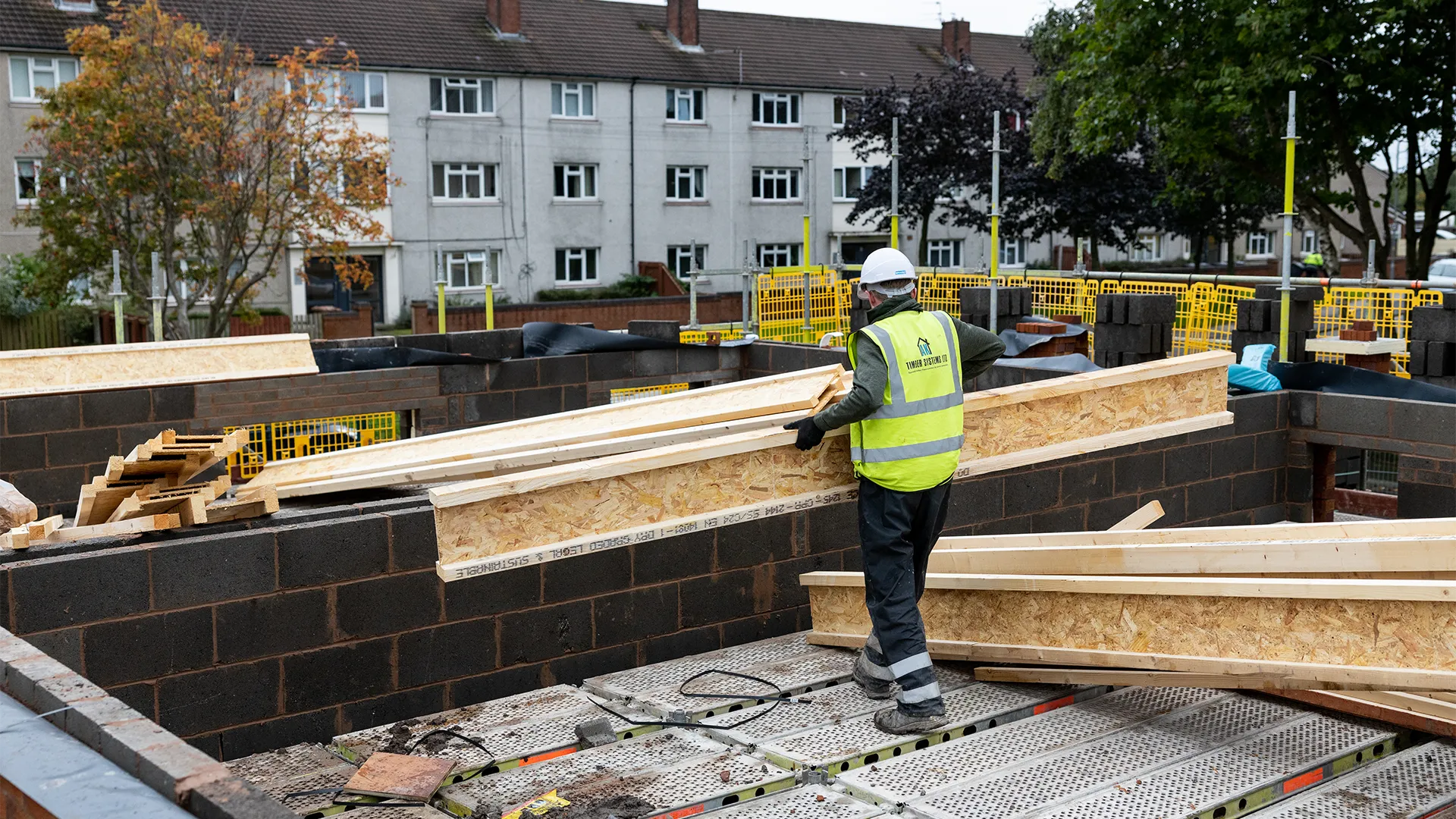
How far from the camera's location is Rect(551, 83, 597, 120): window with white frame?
4116cm

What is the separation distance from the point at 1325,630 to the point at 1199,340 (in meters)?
13.1

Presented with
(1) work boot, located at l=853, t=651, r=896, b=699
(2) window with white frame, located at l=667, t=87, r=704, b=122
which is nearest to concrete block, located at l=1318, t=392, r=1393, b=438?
(1) work boot, located at l=853, t=651, r=896, b=699

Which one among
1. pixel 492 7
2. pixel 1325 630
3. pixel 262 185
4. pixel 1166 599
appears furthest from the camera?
pixel 492 7

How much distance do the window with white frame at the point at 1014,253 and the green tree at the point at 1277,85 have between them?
52.2 feet

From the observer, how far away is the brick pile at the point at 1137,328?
14.1 m

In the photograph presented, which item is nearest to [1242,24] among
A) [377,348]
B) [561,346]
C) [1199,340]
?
[1199,340]

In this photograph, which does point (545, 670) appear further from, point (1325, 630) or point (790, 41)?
point (790, 41)

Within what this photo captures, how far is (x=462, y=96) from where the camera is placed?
1561 inches

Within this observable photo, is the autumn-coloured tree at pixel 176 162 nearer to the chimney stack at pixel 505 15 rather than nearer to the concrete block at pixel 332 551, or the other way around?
the chimney stack at pixel 505 15

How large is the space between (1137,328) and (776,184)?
1262 inches

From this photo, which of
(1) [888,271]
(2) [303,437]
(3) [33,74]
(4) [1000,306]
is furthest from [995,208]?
(3) [33,74]

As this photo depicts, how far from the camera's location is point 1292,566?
588cm

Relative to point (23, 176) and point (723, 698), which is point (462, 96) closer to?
point (23, 176)

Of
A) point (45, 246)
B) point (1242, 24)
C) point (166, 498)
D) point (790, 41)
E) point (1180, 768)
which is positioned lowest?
point (1180, 768)
